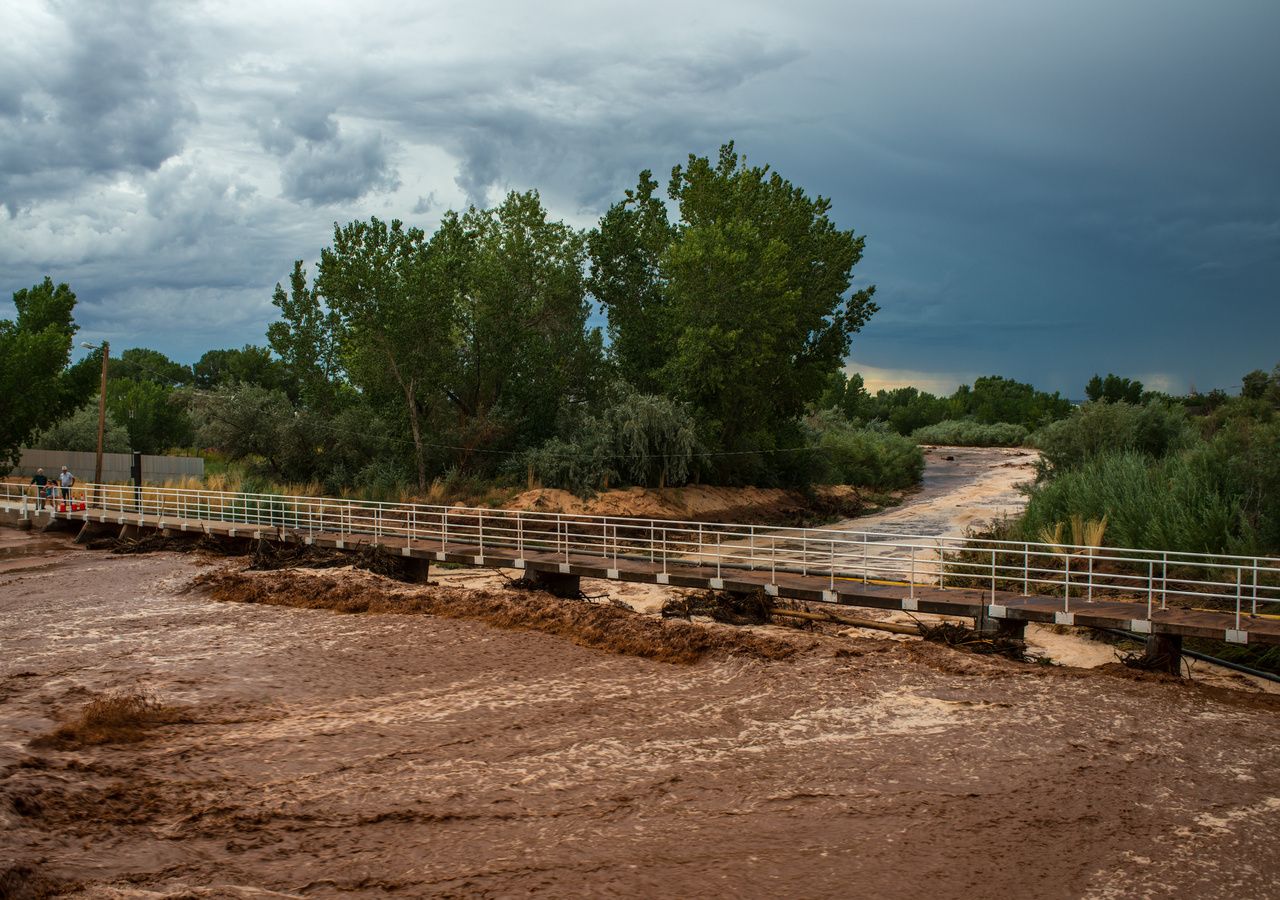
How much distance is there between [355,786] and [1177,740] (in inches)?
363

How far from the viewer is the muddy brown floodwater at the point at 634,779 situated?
24.6 ft

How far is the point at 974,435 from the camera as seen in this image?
352 feet

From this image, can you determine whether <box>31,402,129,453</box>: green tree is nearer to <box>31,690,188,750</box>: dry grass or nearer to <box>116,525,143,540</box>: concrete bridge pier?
<box>116,525,143,540</box>: concrete bridge pier

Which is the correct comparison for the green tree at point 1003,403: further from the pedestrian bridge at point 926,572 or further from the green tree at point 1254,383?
the pedestrian bridge at point 926,572

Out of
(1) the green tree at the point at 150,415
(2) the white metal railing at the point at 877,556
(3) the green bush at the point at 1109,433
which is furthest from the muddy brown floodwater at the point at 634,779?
(1) the green tree at the point at 150,415

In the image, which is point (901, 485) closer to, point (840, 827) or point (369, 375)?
point (369, 375)

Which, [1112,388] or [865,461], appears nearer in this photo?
[865,461]

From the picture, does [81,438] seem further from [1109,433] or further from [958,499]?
[1109,433]

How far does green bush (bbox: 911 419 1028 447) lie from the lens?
105 metres

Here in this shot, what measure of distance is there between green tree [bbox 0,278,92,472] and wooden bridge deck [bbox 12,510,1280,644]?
2683 cm

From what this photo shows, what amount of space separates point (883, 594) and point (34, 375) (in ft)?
144

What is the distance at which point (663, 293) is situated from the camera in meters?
44.5

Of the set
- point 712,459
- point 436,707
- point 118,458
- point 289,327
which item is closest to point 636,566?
point 436,707

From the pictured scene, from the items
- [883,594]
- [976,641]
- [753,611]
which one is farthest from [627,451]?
[976,641]
